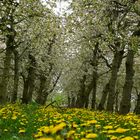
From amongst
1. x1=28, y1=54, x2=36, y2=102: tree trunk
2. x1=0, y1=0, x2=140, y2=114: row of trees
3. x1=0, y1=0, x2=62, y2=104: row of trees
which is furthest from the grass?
x1=28, y1=54, x2=36, y2=102: tree trunk

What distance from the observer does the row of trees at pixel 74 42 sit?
1958 centimetres

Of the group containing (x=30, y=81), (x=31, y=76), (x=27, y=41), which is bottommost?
(x=30, y=81)

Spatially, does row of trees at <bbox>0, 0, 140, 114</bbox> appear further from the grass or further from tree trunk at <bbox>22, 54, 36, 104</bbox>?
the grass

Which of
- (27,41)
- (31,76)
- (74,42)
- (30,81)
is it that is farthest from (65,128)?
(31,76)

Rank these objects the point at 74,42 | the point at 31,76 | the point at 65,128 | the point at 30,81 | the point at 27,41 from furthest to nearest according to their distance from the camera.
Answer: the point at 31,76
the point at 30,81
the point at 74,42
the point at 27,41
the point at 65,128

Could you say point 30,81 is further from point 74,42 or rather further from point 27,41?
point 74,42

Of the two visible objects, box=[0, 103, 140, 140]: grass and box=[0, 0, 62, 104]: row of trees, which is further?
box=[0, 0, 62, 104]: row of trees

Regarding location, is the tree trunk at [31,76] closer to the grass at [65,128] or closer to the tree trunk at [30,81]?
the tree trunk at [30,81]

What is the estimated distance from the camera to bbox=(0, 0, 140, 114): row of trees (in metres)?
19.6

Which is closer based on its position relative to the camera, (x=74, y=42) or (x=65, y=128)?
(x=65, y=128)

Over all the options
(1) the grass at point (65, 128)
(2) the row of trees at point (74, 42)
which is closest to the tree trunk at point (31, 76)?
(2) the row of trees at point (74, 42)

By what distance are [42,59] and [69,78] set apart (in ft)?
35.8

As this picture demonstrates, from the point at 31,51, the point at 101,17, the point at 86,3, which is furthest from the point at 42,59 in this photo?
the point at 86,3

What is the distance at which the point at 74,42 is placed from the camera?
125 feet
